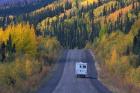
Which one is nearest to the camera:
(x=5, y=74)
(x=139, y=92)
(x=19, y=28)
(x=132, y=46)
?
(x=139, y=92)

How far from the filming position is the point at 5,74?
4628 centimetres

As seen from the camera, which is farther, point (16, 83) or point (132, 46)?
point (132, 46)

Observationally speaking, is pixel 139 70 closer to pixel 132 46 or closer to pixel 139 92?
pixel 139 92

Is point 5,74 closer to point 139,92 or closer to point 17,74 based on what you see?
point 17,74

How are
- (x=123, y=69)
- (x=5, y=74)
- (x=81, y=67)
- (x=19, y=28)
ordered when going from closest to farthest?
(x=5, y=74), (x=123, y=69), (x=81, y=67), (x=19, y=28)

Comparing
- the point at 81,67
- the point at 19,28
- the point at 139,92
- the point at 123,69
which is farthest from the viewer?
the point at 19,28

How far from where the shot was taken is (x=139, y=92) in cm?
4328

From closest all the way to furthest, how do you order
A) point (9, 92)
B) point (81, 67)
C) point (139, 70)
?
1. point (9, 92)
2. point (139, 70)
3. point (81, 67)

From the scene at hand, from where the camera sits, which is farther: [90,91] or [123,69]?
[123,69]

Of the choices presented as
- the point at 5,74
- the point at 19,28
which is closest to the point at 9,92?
the point at 5,74

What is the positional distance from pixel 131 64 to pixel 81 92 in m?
25.0

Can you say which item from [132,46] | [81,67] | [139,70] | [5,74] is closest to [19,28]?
[132,46]

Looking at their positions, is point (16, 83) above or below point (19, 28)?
below

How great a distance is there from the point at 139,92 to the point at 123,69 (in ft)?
72.4
